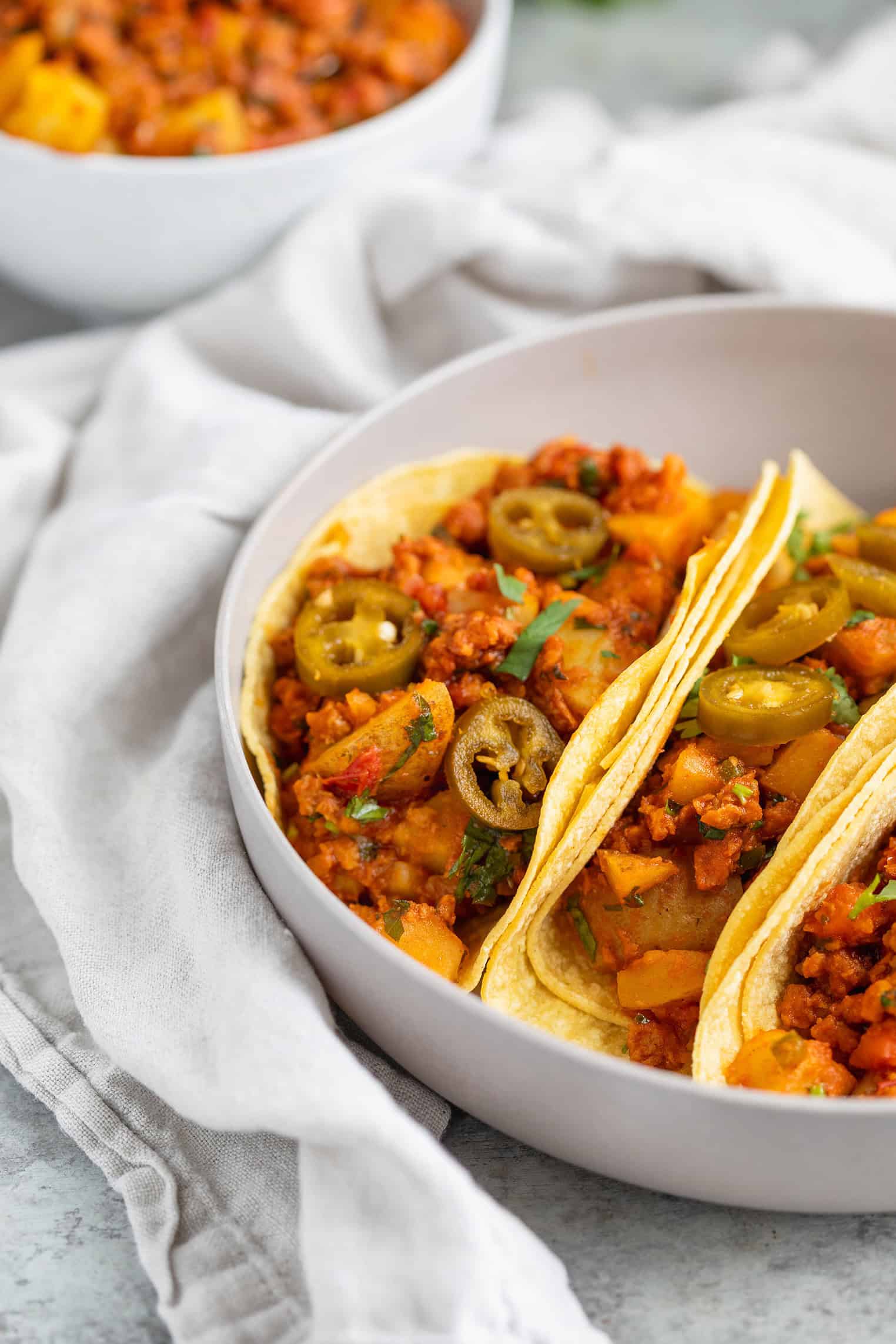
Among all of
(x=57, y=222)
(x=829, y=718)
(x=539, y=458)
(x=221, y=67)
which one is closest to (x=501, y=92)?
(x=221, y=67)

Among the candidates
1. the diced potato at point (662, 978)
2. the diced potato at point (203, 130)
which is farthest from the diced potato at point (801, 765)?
the diced potato at point (203, 130)

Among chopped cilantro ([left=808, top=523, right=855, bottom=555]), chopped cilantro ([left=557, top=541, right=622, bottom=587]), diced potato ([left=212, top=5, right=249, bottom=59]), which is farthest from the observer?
diced potato ([left=212, top=5, right=249, bottom=59])

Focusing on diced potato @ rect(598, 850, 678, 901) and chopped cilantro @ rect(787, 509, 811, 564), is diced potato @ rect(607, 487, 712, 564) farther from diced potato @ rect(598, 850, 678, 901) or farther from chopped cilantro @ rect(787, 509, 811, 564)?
diced potato @ rect(598, 850, 678, 901)

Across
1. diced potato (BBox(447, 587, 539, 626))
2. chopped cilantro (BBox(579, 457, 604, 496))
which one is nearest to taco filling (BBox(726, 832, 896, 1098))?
diced potato (BBox(447, 587, 539, 626))

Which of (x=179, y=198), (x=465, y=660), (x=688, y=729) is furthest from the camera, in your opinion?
(x=179, y=198)

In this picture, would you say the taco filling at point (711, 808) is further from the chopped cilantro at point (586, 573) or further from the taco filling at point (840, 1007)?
the chopped cilantro at point (586, 573)

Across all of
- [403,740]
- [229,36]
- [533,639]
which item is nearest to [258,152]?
[229,36]

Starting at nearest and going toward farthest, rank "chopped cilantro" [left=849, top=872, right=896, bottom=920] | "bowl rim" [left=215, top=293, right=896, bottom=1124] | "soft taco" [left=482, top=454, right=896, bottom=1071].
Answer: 1. "bowl rim" [left=215, top=293, right=896, bottom=1124]
2. "chopped cilantro" [left=849, top=872, right=896, bottom=920]
3. "soft taco" [left=482, top=454, right=896, bottom=1071]

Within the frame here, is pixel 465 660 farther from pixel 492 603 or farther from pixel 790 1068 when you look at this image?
pixel 790 1068
